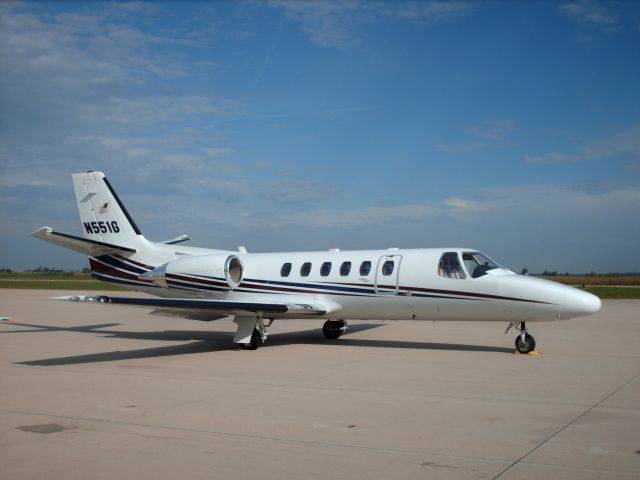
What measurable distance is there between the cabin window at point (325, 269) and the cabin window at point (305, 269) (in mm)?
401

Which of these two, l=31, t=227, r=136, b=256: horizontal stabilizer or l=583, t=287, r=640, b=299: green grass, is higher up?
l=583, t=287, r=640, b=299: green grass

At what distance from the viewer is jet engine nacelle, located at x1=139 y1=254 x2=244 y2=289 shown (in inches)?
688

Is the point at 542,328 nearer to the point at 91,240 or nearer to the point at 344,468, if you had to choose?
the point at 91,240

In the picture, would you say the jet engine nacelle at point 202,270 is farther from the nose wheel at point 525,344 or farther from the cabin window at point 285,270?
the nose wheel at point 525,344

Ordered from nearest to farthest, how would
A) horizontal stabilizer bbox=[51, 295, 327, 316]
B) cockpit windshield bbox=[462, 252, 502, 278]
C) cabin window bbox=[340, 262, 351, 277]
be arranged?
horizontal stabilizer bbox=[51, 295, 327, 316] → cockpit windshield bbox=[462, 252, 502, 278] → cabin window bbox=[340, 262, 351, 277]

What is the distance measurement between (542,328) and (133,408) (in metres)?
14.9

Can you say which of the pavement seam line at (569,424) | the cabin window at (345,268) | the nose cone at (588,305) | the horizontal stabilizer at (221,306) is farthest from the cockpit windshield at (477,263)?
the pavement seam line at (569,424)

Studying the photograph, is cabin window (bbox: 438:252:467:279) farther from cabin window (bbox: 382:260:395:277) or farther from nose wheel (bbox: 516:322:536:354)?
nose wheel (bbox: 516:322:536:354)

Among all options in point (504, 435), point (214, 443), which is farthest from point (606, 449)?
point (214, 443)

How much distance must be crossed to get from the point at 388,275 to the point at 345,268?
1.24m

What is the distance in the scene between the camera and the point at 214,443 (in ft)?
22.4

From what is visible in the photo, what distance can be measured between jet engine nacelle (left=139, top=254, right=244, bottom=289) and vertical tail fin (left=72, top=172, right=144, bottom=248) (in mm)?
1540

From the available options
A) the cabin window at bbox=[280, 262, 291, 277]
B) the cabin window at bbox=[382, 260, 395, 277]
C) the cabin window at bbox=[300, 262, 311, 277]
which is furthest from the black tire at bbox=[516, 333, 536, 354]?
the cabin window at bbox=[280, 262, 291, 277]

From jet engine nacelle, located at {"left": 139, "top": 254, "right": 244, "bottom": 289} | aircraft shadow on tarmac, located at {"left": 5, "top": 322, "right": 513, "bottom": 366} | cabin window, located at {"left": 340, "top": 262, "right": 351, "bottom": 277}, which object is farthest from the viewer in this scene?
jet engine nacelle, located at {"left": 139, "top": 254, "right": 244, "bottom": 289}
